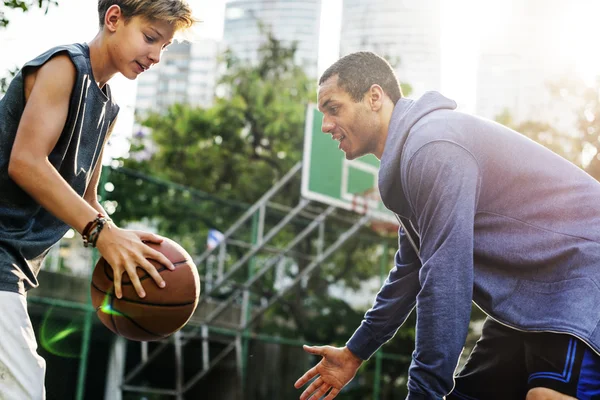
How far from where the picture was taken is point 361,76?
9.48 ft

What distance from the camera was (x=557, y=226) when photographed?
232 centimetres

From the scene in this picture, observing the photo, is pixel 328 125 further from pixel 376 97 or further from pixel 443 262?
pixel 443 262

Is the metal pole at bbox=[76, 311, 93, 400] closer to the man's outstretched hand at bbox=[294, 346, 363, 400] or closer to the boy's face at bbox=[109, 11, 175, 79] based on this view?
the man's outstretched hand at bbox=[294, 346, 363, 400]

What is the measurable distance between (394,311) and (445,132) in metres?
0.93

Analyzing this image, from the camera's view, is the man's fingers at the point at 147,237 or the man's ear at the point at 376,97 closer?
the man's fingers at the point at 147,237

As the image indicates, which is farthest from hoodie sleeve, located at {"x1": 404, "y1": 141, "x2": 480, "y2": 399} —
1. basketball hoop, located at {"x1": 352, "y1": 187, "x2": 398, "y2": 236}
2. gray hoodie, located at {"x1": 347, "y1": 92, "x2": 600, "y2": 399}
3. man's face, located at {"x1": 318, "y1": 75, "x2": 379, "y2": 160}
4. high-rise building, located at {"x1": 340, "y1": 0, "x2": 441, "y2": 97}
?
high-rise building, located at {"x1": 340, "y1": 0, "x2": 441, "y2": 97}

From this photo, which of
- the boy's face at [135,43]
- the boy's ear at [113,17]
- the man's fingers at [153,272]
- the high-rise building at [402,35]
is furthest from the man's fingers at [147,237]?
the high-rise building at [402,35]

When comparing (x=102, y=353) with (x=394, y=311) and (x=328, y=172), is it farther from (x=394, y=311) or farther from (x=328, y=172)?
(x=394, y=311)

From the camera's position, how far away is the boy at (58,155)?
7.59ft

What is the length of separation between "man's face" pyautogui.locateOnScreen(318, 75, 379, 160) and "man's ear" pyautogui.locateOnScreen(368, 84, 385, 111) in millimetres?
16

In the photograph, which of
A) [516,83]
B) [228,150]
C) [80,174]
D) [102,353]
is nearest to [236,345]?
[102,353]

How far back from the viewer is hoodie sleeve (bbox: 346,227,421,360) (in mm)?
3016

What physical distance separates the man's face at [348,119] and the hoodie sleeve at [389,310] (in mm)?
459

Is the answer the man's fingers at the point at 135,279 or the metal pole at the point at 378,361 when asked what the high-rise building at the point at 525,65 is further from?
the man's fingers at the point at 135,279
